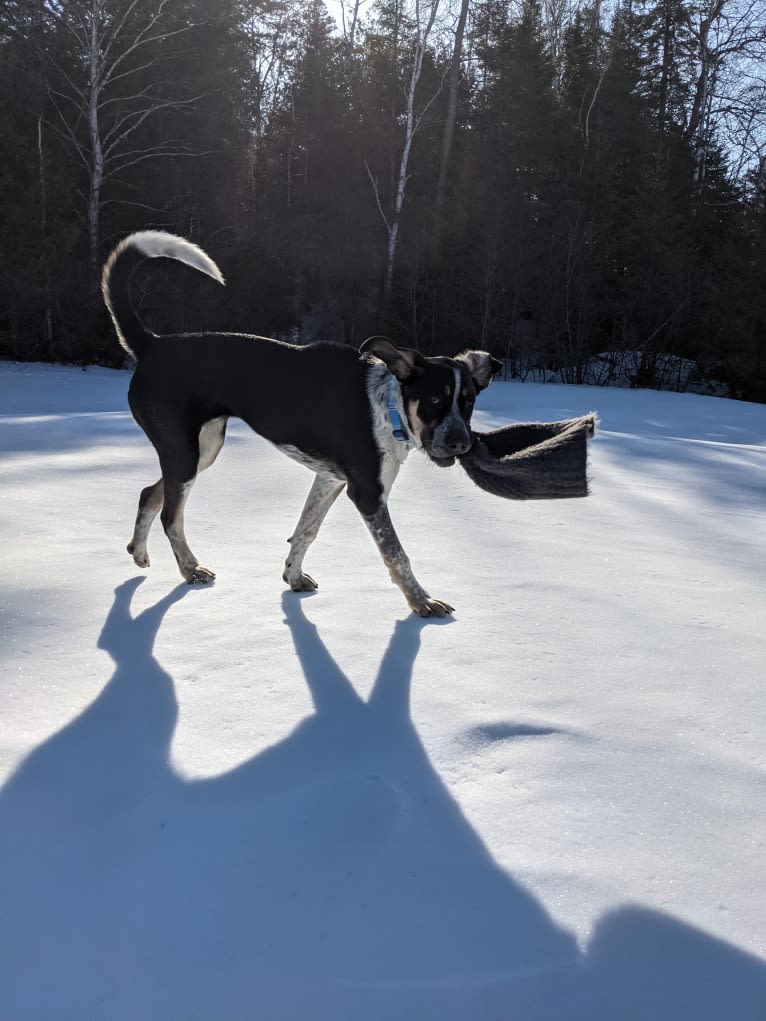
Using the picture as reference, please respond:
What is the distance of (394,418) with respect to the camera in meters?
3.16

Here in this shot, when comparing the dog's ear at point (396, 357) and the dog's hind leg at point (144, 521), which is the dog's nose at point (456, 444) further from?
the dog's hind leg at point (144, 521)

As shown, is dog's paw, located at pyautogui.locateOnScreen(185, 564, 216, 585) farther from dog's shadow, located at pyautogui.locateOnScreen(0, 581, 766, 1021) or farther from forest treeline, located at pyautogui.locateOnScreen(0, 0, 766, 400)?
forest treeline, located at pyautogui.locateOnScreen(0, 0, 766, 400)

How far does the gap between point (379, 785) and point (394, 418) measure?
154cm

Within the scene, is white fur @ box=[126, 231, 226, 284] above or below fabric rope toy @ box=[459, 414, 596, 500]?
above

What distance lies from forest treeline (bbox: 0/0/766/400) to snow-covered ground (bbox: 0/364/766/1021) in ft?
43.4

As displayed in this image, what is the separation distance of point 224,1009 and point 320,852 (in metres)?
0.42

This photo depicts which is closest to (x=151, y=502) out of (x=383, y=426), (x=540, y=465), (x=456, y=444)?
(x=383, y=426)

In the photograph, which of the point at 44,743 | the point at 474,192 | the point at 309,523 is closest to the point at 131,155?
the point at 474,192

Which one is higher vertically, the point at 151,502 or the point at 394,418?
the point at 394,418

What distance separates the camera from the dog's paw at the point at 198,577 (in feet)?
11.5

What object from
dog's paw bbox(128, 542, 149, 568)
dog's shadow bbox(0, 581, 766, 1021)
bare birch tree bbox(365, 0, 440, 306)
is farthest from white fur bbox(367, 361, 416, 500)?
bare birch tree bbox(365, 0, 440, 306)

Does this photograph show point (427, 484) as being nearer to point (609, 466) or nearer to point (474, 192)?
point (609, 466)

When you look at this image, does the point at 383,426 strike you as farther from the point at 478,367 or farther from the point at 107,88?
the point at 107,88

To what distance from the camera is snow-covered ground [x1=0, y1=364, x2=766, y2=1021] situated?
1.42 meters
